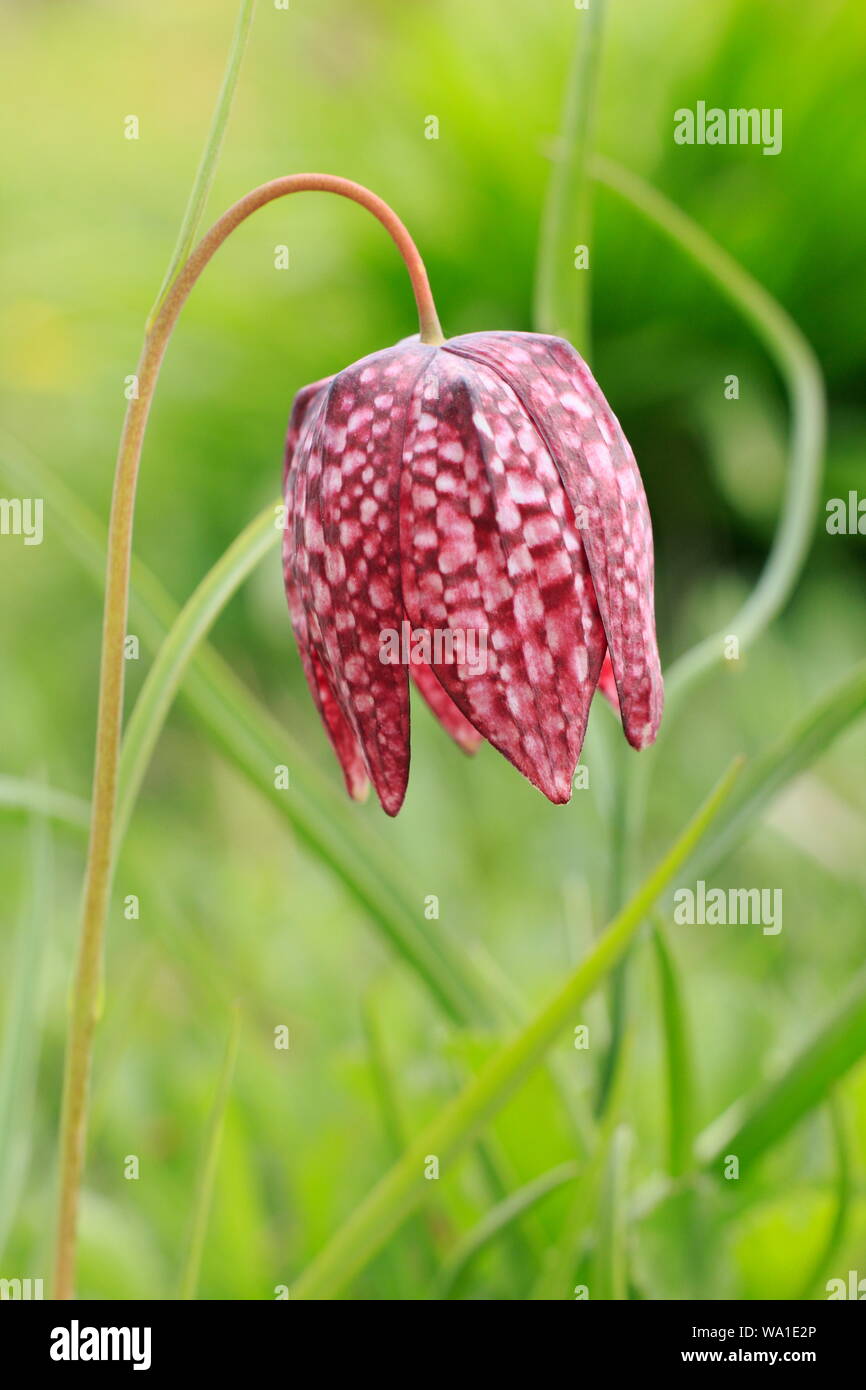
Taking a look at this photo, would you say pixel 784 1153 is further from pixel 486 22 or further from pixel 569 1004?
pixel 486 22

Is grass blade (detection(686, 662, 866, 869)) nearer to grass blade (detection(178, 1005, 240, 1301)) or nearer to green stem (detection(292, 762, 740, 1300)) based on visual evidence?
green stem (detection(292, 762, 740, 1300))

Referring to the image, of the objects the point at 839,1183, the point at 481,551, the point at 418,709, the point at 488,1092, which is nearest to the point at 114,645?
the point at 481,551

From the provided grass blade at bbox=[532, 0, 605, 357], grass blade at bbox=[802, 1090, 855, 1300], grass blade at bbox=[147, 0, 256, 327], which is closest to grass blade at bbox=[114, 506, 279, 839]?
grass blade at bbox=[147, 0, 256, 327]

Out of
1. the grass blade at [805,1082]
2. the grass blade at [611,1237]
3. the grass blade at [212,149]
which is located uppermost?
the grass blade at [212,149]

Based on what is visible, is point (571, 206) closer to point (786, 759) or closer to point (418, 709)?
point (786, 759)

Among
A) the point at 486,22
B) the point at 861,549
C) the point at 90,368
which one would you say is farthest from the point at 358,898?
the point at 486,22

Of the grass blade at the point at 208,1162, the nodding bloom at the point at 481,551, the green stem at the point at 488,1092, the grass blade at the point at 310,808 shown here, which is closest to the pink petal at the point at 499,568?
the nodding bloom at the point at 481,551

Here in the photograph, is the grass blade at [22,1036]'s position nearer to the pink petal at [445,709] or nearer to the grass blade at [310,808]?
the grass blade at [310,808]

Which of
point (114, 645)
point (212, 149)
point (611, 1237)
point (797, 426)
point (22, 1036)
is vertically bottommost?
point (611, 1237)
